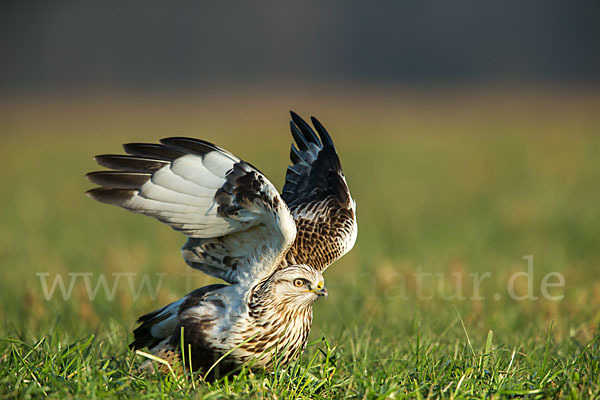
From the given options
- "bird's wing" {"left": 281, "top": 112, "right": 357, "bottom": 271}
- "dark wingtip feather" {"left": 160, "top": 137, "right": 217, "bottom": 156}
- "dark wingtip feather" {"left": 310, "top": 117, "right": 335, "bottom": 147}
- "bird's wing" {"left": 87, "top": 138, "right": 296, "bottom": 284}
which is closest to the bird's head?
"bird's wing" {"left": 87, "top": 138, "right": 296, "bottom": 284}

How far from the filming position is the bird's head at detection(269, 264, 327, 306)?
4035 mm

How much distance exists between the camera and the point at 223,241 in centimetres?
420

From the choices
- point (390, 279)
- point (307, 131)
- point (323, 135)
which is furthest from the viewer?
point (390, 279)

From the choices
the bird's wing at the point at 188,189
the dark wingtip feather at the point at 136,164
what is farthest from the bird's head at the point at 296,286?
the dark wingtip feather at the point at 136,164

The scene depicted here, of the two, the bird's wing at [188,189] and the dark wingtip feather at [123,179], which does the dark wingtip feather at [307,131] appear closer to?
the bird's wing at [188,189]

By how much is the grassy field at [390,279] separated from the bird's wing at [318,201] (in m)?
0.55

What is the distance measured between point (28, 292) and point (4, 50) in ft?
206

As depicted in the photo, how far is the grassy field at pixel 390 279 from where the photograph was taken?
3.84 meters

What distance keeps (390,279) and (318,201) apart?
2218mm

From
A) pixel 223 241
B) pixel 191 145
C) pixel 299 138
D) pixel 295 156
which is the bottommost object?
pixel 223 241

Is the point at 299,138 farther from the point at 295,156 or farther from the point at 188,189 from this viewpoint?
the point at 188,189

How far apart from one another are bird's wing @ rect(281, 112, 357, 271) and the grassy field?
1.79ft

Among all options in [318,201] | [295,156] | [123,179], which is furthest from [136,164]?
[295,156]

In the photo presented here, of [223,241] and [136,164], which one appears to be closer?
[136,164]
